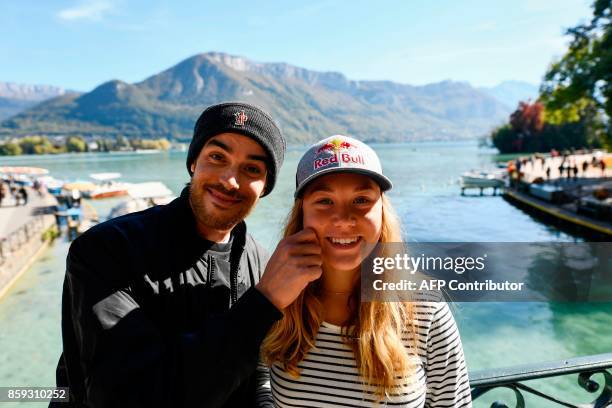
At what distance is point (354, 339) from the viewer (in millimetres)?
1831

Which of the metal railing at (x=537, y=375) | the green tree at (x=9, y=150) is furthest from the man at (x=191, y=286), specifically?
the green tree at (x=9, y=150)

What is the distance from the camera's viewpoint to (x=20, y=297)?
15891 millimetres

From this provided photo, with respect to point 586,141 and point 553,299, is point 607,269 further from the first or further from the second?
point 586,141

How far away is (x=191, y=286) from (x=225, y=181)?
551 mm

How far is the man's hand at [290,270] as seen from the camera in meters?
1.25

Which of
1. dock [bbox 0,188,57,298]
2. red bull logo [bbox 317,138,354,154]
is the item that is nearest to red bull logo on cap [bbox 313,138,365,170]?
red bull logo [bbox 317,138,354,154]

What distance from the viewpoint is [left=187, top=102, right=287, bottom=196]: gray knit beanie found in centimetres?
209

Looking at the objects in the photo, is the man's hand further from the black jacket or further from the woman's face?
the woman's face

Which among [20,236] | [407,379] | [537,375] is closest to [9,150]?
[20,236]

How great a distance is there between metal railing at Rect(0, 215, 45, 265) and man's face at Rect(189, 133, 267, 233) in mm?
18215

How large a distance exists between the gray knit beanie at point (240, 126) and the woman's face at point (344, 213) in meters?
0.49

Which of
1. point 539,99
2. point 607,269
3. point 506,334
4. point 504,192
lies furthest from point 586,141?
point 506,334

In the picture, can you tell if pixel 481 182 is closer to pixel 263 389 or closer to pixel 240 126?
pixel 240 126

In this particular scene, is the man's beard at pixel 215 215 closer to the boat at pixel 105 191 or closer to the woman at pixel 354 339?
the woman at pixel 354 339
